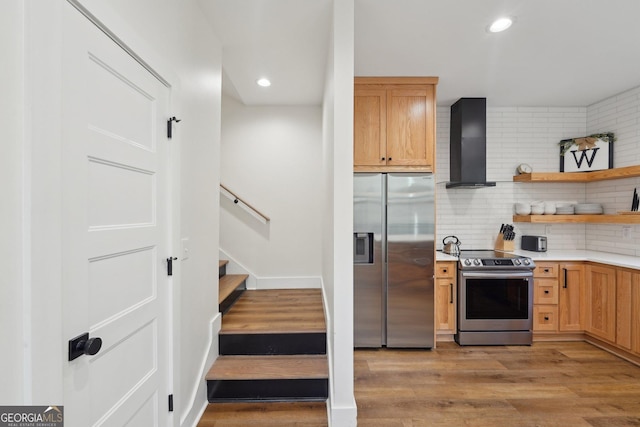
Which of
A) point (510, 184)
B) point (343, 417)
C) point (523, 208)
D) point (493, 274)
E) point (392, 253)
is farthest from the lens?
point (510, 184)

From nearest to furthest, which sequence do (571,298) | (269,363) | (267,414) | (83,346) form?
(83,346) < (267,414) < (269,363) < (571,298)

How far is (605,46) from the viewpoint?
7.72ft

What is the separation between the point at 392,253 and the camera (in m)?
2.89

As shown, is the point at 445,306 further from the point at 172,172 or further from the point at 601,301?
the point at 172,172

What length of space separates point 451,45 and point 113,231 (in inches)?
109

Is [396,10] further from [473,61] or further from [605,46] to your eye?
[605,46]

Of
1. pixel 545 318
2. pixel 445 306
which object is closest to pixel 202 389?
pixel 445 306

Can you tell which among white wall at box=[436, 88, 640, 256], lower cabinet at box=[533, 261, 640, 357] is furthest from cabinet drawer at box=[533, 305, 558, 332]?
white wall at box=[436, 88, 640, 256]

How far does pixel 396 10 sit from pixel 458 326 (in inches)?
120

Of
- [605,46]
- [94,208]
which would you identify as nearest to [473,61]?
[605,46]

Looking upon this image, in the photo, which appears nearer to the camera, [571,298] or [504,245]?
[571,298]

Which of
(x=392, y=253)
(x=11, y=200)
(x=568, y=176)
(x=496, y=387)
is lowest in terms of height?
(x=496, y=387)

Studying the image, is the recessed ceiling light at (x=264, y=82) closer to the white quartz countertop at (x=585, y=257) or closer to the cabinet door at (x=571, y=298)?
the white quartz countertop at (x=585, y=257)

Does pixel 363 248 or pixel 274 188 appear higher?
pixel 274 188
